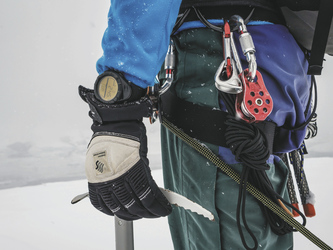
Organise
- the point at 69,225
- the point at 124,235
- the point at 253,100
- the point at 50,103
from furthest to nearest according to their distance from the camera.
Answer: the point at 50,103
the point at 69,225
the point at 124,235
the point at 253,100

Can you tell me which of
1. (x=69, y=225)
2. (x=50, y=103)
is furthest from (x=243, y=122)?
(x=50, y=103)

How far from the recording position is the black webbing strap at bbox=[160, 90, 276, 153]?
67 centimetres

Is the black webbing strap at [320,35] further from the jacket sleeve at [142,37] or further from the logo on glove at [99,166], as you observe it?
the logo on glove at [99,166]

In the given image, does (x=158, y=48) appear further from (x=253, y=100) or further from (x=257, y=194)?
(x=257, y=194)

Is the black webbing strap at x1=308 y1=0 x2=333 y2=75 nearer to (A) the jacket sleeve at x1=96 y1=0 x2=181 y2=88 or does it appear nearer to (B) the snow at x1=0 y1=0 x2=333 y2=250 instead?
(A) the jacket sleeve at x1=96 y1=0 x2=181 y2=88

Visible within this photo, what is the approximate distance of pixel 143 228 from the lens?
5.90 feet

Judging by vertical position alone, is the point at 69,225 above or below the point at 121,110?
below

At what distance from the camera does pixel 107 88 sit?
66 cm

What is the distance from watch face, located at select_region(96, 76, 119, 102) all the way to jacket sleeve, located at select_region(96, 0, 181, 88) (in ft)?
0.08

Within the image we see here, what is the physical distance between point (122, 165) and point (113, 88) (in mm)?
139

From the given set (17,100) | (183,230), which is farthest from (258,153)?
(17,100)

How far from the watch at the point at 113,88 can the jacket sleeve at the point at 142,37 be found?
0.02 metres

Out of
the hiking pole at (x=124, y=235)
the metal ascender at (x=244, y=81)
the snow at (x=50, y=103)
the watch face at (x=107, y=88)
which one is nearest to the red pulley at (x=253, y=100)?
the metal ascender at (x=244, y=81)

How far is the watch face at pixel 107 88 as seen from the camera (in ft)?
2.12
